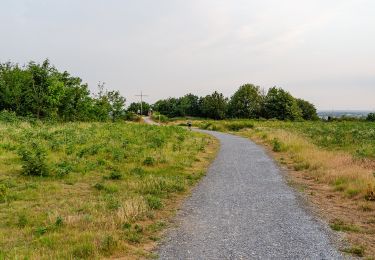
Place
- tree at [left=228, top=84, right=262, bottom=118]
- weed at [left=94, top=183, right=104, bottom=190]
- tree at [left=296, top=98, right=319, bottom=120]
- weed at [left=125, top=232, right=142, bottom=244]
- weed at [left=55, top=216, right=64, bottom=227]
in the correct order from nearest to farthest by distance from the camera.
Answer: weed at [left=125, top=232, right=142, bottom=244], weed at [left=55, top=216, right=64, bottom=227], weed at [left=94, top=183, right=104, bottom=190], tree at [left=228, top=84, right=262, bottom=118], tree at [left=296, top=98, right=319, bottom=120]

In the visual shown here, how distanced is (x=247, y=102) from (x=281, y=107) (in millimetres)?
10413

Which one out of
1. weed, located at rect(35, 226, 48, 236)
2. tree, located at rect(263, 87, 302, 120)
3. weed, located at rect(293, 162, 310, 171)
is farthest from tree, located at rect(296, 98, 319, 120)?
weed, located at rect(35, 226, 48, 236)

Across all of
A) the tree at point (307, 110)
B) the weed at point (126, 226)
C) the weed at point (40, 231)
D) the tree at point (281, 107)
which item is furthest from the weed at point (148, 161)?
the tree at point (307, 110)

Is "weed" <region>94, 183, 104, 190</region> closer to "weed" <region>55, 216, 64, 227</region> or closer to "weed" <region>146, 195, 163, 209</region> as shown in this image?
"weed" <region>146, 195, 163, 209</region>

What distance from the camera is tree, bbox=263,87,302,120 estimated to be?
103125mm

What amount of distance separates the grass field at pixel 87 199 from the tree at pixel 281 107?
3487 inches

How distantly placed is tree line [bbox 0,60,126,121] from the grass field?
983 inches

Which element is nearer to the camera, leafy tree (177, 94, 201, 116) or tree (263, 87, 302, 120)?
tree (263, 87, 302, 120)

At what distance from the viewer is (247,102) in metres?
110

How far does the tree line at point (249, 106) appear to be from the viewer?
10462cm

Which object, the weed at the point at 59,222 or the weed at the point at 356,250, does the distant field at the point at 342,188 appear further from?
the weed at the point at 59,222

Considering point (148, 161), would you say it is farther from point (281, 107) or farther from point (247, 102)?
point (247, 102)

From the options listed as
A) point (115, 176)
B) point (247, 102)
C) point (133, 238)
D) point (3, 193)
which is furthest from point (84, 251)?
point (247, 102)

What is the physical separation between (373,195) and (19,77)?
4076cm
